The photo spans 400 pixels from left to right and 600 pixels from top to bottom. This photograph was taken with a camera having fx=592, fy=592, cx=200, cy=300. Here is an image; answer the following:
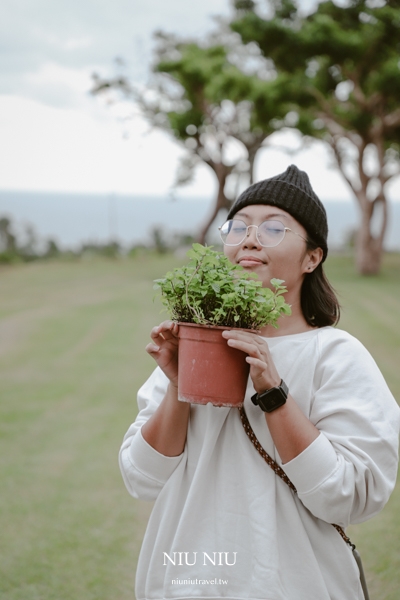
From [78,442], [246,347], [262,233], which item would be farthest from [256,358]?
[78,442]

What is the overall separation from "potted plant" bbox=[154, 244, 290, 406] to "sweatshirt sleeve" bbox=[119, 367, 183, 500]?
0.21 meters

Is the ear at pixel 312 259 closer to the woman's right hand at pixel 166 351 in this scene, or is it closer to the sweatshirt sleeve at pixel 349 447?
the sweatshirt sleeve at pixel 349 447

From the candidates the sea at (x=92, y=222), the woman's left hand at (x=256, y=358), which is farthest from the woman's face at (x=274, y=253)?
the sea at (x=92, y=222)

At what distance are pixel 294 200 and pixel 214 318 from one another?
1.36ft

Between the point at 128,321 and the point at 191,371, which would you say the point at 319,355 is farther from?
the point at 128,321

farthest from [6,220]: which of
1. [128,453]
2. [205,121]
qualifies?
[128,453]

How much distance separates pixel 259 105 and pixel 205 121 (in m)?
2.17

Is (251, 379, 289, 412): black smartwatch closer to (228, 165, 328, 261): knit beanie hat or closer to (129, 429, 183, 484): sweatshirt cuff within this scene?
(129, 429, 183, 484): sweatshirt cuff

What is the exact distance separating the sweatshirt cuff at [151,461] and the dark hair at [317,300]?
495mm

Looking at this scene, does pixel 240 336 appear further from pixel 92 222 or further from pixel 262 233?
pixel 92 222

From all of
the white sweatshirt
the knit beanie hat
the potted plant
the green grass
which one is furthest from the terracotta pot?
the green grass

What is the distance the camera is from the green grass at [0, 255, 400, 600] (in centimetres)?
305

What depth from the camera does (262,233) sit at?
1.46 meters

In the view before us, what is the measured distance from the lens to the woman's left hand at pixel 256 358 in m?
1.23
